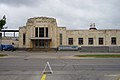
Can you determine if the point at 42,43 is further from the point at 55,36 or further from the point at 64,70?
the point at 64,70

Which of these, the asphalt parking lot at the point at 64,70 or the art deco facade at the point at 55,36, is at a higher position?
the art deco facade at the point at 55,36

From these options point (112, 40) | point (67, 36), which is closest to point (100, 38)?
point (112, 40)

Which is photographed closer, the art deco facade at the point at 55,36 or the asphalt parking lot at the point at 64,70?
the asphalt parking lot at the point at 64,70

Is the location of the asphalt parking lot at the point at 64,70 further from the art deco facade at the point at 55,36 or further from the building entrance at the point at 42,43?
the building entrance at the point at 42,43

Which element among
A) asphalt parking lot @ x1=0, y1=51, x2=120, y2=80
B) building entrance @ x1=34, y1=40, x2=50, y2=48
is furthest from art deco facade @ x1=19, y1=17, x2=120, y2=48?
asphalt parking lot @ x1=0, y1=51, x2=120, y2=80

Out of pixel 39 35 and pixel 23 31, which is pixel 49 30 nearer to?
pixel 39 35

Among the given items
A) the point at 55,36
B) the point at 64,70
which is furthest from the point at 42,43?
the point at 64,70

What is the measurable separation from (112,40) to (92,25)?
1596 centimetres

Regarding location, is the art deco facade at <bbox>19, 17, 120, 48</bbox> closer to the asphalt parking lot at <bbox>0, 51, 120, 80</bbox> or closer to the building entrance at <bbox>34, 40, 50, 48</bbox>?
the building entrance at <bbox>34, 40, 50, 48</bbox>

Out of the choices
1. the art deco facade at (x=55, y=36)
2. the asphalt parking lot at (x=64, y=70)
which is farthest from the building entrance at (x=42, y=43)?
the asphalt parking lot at (x=64, y=70)

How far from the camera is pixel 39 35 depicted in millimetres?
71125

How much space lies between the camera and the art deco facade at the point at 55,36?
7125 centimetres

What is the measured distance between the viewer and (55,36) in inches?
2817

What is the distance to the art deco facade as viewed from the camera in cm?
7125
